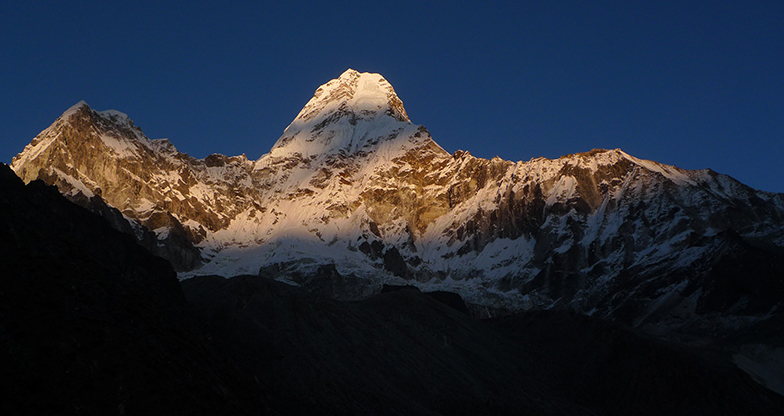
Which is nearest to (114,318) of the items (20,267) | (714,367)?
(20,267)

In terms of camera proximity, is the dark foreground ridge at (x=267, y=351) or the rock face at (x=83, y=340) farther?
the dark foreground ridge at (x=267, y=351)

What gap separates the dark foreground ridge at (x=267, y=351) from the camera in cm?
5297

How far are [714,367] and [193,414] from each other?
72.0m

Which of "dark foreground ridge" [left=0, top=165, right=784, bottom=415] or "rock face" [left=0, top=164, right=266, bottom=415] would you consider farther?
"dark foreground ridge" [left=0, top=165, right=784, bottom=415]

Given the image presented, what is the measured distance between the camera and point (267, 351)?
82562 millimetres

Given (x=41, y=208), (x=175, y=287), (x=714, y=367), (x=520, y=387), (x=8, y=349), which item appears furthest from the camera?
(x=714, y=367)

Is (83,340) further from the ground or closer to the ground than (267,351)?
closer to the ground

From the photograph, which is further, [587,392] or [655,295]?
[655,295]

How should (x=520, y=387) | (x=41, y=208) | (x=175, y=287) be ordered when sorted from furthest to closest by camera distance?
(x=520, y=387) → (x=175, y=287) → (x=41, y=208)

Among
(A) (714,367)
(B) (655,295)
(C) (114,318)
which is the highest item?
(B) (655,295)

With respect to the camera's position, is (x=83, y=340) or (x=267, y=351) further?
(x=267, y=351)

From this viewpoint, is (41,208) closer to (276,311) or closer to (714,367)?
(276,311)

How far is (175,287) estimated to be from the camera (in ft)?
284

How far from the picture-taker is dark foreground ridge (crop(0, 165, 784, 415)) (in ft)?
Answer: 174
